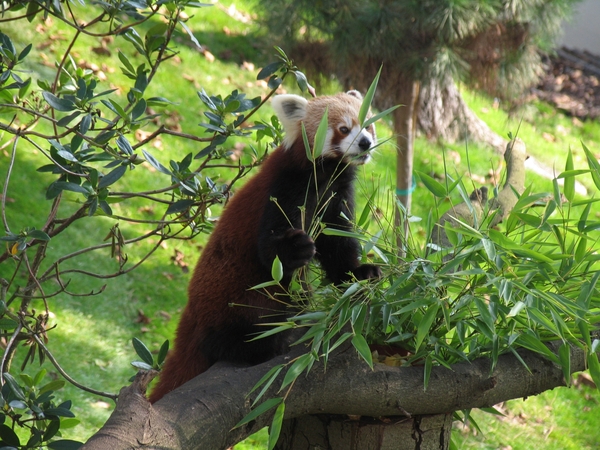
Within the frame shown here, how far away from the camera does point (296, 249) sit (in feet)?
7.11

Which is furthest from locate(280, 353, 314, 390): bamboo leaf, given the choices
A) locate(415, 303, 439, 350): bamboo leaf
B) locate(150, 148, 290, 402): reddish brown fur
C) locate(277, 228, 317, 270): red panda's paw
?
locate(150, 148, 290, 402): reddish brown fur

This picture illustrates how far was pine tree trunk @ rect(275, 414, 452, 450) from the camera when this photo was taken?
1989 mm

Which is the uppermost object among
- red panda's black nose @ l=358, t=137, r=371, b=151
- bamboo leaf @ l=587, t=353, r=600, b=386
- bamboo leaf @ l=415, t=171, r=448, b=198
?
red panda's black nose @ l=358, t=137, r=371, b=151

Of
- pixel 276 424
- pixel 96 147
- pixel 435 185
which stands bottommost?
pixel 276 424

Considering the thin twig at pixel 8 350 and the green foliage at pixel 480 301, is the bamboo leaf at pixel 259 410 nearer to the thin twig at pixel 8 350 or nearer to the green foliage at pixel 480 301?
the green foliage at pixel 480 301

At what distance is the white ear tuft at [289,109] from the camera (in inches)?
106

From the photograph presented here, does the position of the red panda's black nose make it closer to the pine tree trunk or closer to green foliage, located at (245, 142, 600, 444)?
green foliage, located at (245, 142, 600, 444)

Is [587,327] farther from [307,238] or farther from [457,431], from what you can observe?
[457,431]

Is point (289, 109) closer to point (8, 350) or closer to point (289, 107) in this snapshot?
point (289, 107)

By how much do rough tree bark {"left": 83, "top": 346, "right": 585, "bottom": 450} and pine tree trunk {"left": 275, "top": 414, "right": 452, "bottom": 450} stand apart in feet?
0.12

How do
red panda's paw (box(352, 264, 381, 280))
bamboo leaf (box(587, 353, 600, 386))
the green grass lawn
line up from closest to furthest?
bamboo leaf (box(587, 353, 600, 386)) → red panda's paw (box(352, 264, 381, 280)) → the green grass lawn

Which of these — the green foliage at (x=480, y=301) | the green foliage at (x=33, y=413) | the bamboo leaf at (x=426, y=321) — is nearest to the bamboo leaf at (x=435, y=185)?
the green foliage at (x=480, y=301)

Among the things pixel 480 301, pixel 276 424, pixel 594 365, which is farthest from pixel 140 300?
pixel 594 365

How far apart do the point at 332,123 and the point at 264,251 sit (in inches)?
26.9
